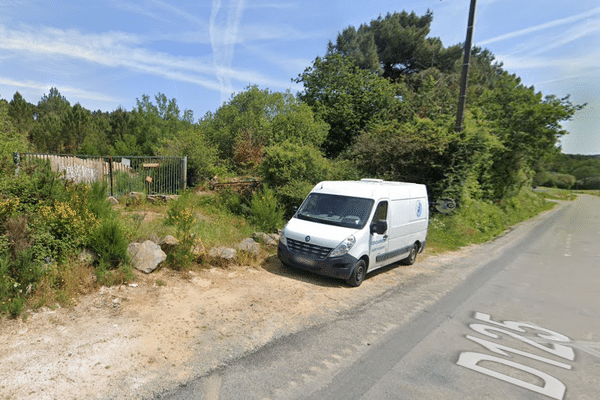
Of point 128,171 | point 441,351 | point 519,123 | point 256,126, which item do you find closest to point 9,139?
point 128,171

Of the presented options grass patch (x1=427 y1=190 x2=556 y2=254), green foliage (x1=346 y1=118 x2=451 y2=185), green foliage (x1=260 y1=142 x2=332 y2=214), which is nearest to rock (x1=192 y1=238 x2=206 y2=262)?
green foliage (x1=260 y1=142 x2=332 y2=214)

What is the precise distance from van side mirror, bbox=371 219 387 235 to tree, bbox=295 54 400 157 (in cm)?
1492

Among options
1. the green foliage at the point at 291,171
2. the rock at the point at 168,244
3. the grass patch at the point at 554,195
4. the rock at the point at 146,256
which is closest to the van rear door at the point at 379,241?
the green foliage at the point at 291,171

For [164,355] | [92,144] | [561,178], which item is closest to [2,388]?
[164,355]

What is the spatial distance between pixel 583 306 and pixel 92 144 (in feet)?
102

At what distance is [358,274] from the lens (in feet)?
24.4

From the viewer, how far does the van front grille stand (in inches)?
282

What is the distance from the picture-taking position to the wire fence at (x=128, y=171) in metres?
11.5

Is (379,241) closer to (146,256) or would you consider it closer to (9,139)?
(146,256)

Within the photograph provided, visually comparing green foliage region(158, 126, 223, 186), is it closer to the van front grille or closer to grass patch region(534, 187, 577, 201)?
the van front grille

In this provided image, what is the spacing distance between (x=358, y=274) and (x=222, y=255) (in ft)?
10.1

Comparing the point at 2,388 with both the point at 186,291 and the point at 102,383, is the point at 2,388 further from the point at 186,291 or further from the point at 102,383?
→ the point at 186,291

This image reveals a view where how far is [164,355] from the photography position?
4207 millimetres

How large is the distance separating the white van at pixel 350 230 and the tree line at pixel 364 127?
3.28 metres
